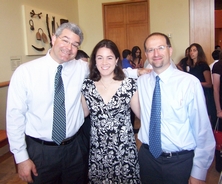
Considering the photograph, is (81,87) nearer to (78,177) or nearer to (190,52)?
(78,177)

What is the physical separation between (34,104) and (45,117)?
0.11 m

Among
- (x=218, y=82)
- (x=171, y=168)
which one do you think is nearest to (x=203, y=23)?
(x=218, y=82)

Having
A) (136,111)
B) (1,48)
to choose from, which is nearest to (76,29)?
(136,111)

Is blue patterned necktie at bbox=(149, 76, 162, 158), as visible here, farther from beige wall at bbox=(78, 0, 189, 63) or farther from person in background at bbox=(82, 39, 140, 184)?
beige wall at bbox=(78, 0, 189, 63)

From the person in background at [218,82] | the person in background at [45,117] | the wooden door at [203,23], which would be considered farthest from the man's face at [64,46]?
the wooden door at [203,23]

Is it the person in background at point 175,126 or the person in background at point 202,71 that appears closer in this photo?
the person in background at point 175,126

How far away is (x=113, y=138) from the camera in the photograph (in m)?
1.63

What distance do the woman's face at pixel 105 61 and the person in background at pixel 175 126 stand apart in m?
0.27

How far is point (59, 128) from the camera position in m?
1.58

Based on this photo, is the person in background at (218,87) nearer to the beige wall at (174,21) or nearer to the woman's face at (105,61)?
the woman's face at (105,61)

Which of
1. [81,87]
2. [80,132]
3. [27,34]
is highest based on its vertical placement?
[27,34]

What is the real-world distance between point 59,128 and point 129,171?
579mm

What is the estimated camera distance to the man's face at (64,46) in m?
1.58

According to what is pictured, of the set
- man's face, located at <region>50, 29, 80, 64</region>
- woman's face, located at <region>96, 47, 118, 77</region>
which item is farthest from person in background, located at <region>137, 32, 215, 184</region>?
man's face, located at <region>50, 29, 80, 64</region>
